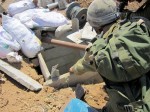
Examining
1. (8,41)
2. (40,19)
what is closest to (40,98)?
(8,41)

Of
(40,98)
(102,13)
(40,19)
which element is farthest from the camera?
(40,19)

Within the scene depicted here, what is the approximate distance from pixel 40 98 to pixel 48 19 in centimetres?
175

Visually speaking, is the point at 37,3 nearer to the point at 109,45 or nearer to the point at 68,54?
the point at 68,54

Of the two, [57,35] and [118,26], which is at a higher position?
[118,26]

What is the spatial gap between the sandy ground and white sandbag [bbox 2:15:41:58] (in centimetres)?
78

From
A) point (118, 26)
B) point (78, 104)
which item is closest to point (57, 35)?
point (78, 104)

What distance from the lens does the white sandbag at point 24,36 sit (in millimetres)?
5715

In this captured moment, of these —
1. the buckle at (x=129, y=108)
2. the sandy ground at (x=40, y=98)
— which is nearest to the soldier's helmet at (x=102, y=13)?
the buckle at (x=129, y=108)

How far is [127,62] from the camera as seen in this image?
3051 millimetres

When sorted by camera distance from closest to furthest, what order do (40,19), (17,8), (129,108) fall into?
(129,108) → (40,19) → (17,8)

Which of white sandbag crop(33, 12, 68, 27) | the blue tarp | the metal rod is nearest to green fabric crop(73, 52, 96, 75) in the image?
the blue tarp

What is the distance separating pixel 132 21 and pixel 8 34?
3.07 m

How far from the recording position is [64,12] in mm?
7141

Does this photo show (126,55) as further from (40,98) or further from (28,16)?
(28,16)
